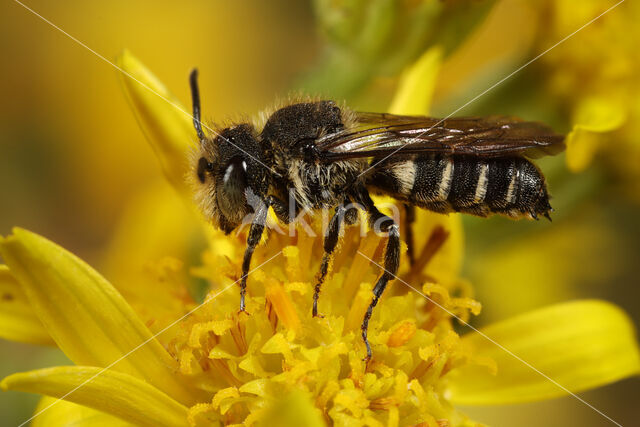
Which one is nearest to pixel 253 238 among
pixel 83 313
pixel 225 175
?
pixel 225 175

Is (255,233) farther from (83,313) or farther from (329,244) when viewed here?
(83,313)

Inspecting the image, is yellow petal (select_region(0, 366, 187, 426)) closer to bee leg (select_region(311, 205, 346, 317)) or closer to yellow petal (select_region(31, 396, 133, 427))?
yellow petal (select_region(31, 396, 133, 427))

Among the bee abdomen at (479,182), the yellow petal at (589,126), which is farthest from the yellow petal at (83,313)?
the yellow petal at (589,126)

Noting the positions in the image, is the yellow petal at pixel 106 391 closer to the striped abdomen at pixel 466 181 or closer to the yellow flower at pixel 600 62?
the striped abdomen at pixel 466 181

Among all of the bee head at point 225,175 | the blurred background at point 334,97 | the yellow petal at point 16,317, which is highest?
the blurred background at point 334,97

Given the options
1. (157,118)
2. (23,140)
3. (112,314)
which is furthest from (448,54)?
(23,140)

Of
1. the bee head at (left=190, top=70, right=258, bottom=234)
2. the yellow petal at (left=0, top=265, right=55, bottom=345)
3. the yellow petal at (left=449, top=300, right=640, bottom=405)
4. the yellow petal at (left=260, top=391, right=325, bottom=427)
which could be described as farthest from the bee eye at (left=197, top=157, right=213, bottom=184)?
the yellow petal at (left=449, top=300, right=640, bottom=405)
